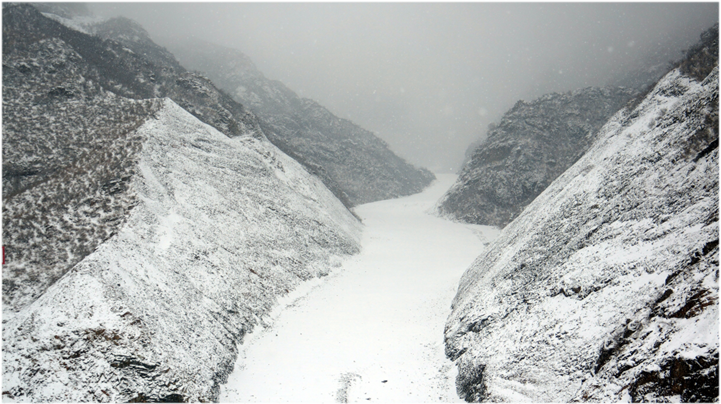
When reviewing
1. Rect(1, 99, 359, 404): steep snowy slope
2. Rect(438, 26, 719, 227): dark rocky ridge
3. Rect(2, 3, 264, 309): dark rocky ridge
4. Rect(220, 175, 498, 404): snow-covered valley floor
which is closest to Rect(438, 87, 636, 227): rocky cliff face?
Rect(438, 26, 719, 227): dark rocky ridge

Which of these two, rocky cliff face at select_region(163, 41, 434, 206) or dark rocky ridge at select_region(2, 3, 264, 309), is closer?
dark rocky ridge at select_region(2, 3, 264, 309)

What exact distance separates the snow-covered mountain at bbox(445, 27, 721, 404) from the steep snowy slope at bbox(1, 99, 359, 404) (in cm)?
1075

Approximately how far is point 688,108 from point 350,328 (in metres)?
19.7

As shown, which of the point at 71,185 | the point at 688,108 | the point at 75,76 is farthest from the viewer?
the point at 75,76

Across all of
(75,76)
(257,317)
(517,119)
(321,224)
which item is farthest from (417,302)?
(517,119)

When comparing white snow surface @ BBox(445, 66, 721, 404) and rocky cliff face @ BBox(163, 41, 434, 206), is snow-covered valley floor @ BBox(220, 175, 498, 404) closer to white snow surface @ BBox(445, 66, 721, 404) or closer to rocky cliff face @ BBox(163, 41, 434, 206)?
white snow surface @ BBox(445, 66, 721, 404)

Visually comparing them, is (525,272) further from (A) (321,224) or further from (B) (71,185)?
(B) (71,185)

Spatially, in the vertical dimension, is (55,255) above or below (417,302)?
below

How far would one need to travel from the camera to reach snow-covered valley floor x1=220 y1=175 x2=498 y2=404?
12.3m

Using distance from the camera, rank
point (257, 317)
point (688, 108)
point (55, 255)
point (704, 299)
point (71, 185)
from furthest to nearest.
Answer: point (71, 185) < point (257, 317) < point (55, 255) < point (688, 108) < point (704, 299)

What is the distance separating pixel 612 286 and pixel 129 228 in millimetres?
20763

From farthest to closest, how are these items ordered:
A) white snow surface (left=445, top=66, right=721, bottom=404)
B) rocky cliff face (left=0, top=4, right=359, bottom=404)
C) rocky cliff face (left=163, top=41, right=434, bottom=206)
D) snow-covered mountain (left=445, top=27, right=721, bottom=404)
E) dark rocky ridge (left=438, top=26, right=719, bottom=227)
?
rocky cliff face (left=163, top=41, right=434, bottom=206), dark rocky ridge (left=438, top=26, right=719, bottom=227), rocky cliff face (left=0, top=4, right=359, bottom=404), white snow surface (left=445, top=66, right=721, bottom=404), snow-covered mountain (left=445, top=27, right=721, bottom=404)

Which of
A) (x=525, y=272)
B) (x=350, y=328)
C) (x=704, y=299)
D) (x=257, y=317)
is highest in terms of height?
(x=704, y=299)

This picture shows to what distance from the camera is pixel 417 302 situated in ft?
68.0
